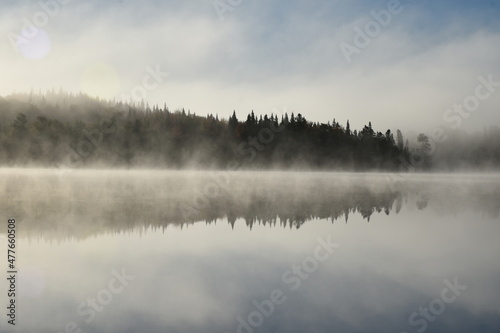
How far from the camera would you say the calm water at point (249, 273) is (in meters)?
9.91

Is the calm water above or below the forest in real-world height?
below

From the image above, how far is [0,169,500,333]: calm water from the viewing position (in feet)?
32.5

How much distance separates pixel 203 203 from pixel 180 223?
31.5ft

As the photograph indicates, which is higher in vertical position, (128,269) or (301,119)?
(301,119)

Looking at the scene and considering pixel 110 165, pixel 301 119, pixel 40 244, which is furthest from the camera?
pixel 301 119

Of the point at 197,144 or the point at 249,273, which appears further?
the point at 197,144

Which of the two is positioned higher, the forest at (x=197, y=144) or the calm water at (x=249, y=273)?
the forest at (x=197, y=144)

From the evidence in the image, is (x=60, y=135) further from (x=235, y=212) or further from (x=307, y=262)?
(x=307, y=262)

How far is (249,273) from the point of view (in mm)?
13383

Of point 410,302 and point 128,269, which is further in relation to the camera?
point 128,269

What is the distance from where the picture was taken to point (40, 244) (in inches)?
656

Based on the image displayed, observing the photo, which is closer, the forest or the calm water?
the calm water

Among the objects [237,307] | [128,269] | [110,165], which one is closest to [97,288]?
[128,269]

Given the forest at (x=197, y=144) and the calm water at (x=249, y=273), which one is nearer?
the calm water at (x=249, y=273)
